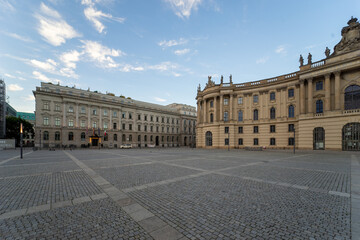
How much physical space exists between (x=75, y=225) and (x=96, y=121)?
2085 inches

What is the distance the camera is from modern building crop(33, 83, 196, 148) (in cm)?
4369

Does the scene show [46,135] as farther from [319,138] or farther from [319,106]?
[319,106]

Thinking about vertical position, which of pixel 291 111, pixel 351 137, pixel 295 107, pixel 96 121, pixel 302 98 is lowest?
pixel 351 137

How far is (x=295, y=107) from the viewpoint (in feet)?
117

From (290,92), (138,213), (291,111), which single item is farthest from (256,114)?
(138,213)

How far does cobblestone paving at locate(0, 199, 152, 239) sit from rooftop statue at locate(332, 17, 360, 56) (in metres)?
42.6

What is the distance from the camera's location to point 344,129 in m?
27.9

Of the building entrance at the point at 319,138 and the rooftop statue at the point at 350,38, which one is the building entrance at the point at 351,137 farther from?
the rooftop statue at the point at 350,38

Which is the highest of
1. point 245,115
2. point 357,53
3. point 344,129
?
point 357,53

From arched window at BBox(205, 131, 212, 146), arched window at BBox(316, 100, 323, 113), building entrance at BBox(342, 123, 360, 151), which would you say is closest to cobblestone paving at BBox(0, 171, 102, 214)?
building entrance at BBox(342, 123, 360, 151)

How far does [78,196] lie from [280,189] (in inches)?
312

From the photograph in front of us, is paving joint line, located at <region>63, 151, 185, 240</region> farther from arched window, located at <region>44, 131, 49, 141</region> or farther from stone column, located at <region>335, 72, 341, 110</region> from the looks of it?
arched window, located at <region>44, 131, 49, 141</region>

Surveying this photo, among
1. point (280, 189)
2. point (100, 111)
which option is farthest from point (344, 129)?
point (100, 111)

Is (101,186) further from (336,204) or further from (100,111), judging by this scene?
(100,111)
